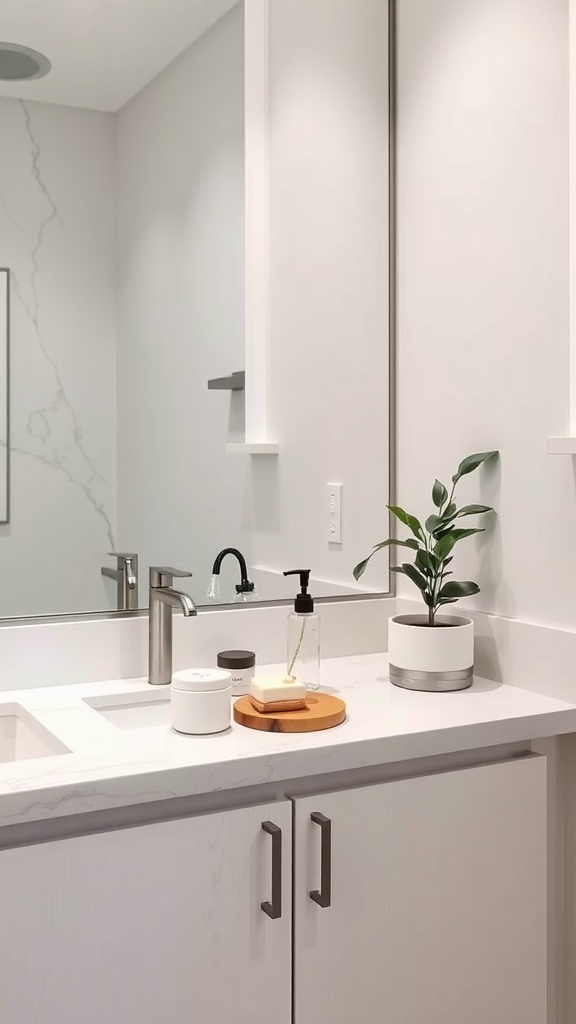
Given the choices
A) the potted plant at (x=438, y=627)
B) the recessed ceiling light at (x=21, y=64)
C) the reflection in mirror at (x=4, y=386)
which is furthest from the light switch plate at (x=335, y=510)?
the recessed ceiling light at (x=21, y=64)

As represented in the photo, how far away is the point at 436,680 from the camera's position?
153 cm

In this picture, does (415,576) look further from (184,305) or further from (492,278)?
(184,305)

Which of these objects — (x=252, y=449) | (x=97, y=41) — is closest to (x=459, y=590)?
(x=252, y=449)

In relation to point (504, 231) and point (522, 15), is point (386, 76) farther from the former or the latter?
point (504, 231)

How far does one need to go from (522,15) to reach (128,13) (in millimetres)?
670

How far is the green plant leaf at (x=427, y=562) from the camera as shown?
1.58 metres

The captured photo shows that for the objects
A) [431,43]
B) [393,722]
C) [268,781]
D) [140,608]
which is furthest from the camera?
[431,43]

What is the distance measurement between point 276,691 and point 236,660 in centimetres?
18

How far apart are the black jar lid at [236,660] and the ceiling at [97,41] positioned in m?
0.94

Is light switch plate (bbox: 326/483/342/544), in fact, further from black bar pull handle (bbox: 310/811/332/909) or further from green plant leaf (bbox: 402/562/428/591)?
black bar pull handle (bbox: 310/811/332/909)

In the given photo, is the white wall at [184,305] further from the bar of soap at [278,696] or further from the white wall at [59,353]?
the bar of soap at [278,696]

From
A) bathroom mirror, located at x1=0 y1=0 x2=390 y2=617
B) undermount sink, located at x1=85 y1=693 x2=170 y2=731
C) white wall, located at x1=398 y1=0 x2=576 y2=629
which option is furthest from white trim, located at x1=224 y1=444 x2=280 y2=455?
undermount sink, located at x1=85 y1=693 x2=170 y2=731

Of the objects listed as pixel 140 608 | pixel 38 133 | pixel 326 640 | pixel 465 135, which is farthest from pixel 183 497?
pixel 465 135

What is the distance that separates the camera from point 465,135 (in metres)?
1.66
